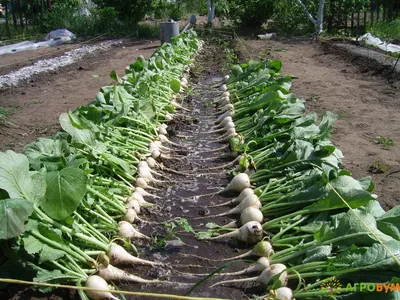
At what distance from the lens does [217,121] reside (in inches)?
246

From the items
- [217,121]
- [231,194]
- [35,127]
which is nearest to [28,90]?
[35,127]

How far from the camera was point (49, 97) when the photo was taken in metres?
7.93

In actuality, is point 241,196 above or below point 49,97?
below

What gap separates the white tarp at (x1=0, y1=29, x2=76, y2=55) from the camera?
540 inches

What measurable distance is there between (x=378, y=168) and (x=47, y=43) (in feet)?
46.9

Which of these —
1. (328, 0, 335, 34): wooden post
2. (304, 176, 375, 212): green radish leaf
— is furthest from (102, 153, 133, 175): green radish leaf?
(328, 0, 335, 34): wooden post

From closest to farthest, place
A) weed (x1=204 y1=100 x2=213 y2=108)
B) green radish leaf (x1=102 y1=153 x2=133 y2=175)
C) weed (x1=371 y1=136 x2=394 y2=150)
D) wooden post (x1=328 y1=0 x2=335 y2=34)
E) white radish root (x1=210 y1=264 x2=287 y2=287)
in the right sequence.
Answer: white radish root (x1=210 y1=264 x2=287 y2=287), green radish leaf (x1=102 y1=153 x2=133 y2=175), weed (x1=371 y1=136 x2=394 y2=150), weed (x1=204 y1=100 x2=213 y2=108), wooden post (x1=328 y1=0 x2=335 y2=34)

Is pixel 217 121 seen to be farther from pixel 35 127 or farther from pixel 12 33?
pixel 12 33

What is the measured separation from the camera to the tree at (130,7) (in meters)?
20.0

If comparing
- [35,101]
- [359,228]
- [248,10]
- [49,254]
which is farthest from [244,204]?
[248,10]

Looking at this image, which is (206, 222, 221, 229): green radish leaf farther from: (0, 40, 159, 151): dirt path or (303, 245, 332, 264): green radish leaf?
(0, 40, 159, 151): dirt path

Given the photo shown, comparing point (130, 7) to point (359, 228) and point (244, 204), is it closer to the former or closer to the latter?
point (244, 204)

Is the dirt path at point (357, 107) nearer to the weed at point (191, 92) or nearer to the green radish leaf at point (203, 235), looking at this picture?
the green radish leaf at point (203, 235)

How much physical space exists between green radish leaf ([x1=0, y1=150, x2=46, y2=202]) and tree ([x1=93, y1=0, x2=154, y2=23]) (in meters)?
18.8
